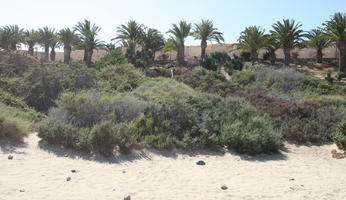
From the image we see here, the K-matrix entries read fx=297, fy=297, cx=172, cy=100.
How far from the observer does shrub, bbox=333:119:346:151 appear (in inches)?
370

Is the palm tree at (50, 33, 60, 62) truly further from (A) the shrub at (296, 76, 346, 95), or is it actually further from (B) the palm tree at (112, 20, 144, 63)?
(A) the shrub at (296, 76, 346, 95)

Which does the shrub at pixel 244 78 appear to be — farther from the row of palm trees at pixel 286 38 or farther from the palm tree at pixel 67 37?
the palm tree at pixel 67 37

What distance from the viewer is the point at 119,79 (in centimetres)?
1625

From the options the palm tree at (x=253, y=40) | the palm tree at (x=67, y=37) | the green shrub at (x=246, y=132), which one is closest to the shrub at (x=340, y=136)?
the green shrub at (x=246, y=132)

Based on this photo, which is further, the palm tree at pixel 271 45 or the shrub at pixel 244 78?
the palm tree at pixel 271 45

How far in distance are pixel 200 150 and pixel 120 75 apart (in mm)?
9643

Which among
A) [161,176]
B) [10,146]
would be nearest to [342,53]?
[161,176]

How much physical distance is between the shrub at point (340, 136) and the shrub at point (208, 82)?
7.23 m

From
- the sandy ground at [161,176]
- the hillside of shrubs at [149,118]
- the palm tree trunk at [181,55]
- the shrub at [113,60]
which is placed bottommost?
the sandy ground at [161,176]

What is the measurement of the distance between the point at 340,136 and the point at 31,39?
130 ft

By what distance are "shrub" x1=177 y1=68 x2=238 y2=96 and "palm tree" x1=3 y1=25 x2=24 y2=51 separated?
2574cm

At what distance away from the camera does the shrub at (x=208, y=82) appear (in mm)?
17562

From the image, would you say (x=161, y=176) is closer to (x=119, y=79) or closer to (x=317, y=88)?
(x=119, y=79)

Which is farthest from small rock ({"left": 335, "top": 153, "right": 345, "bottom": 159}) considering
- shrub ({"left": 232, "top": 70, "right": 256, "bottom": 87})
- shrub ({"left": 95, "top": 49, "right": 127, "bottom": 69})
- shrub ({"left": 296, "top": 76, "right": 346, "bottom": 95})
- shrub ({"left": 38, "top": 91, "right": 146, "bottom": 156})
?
shrub ({"left": 95, "top": 49, "right": 127, "bottom": 69})
